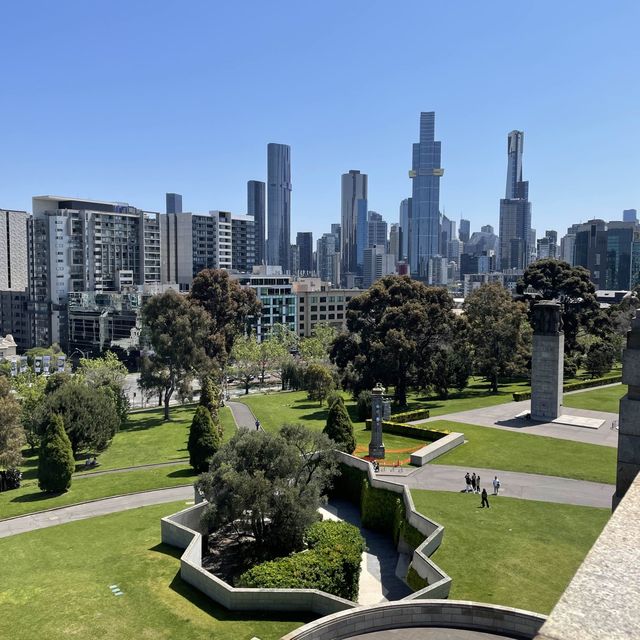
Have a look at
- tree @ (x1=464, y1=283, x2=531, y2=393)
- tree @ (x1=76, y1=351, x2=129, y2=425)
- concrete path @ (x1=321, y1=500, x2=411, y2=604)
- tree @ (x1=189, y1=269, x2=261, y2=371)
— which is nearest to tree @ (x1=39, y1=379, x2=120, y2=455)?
tree @ (x1=76, y1=351, x2=129, y2=425)

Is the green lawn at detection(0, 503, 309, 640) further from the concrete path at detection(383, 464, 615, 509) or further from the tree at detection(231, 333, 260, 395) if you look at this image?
the tree at detection(231, 333, 260, 395)

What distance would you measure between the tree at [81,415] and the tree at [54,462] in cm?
623

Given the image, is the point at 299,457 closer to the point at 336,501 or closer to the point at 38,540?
the point at 336,501

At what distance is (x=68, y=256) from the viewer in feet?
488

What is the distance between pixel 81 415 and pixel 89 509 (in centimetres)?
1248

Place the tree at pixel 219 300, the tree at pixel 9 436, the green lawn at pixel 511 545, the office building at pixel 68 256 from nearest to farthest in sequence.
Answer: the green lawn at pixel 511 545 → the tree at pixel 9 436 → the tree at pixel 219 300 → the office building at pixel 68 256

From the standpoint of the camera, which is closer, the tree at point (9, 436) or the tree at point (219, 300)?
the tree at point (9, 436)

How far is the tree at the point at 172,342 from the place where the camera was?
65.9 meters

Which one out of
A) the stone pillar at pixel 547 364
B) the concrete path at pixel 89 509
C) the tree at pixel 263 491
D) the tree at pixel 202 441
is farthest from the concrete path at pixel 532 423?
the tree at pixel 263 491

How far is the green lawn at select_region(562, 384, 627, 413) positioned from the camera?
59688mm

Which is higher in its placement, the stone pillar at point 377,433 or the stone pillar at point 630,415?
the stone pillar at point 630,415

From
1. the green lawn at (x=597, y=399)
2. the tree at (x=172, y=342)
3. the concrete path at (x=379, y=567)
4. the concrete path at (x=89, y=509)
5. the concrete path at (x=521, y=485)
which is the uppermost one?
the tree at (x=172, y=342)

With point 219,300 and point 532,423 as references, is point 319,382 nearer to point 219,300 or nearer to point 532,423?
point 219,300

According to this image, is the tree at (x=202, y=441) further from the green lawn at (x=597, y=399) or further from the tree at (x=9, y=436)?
the green lawn at (x=597, y=399)
